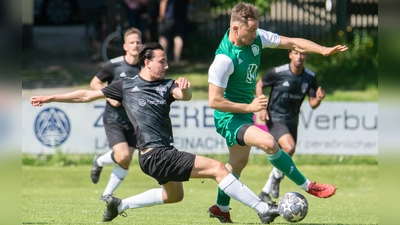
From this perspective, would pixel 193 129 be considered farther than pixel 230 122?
Yes

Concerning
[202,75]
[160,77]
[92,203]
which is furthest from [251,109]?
[202,75]

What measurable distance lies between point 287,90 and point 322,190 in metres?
3.61

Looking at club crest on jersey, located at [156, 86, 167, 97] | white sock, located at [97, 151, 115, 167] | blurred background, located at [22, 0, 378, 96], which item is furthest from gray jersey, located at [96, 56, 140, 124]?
blurred background, located at [22, 0, 378, 96]

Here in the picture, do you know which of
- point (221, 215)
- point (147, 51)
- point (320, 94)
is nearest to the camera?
point (147, 51)

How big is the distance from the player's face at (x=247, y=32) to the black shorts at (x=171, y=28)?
12.2 m

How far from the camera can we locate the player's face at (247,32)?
23.4ft

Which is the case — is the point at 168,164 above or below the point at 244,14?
below

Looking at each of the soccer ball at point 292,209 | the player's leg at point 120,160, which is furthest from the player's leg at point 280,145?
the soccer ball at point 292,209

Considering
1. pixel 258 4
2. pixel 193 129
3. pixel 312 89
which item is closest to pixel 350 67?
pixel 258 4

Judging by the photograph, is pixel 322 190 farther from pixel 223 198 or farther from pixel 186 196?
pixel 186 196

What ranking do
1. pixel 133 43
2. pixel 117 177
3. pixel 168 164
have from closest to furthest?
pixel 168 164 < pixel 133 43 < pixel 117 177

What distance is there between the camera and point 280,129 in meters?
10.5

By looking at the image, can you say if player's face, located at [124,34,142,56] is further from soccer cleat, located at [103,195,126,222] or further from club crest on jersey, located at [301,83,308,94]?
soccer cleat, located at [103,195,126,222]

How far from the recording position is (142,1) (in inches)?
770
